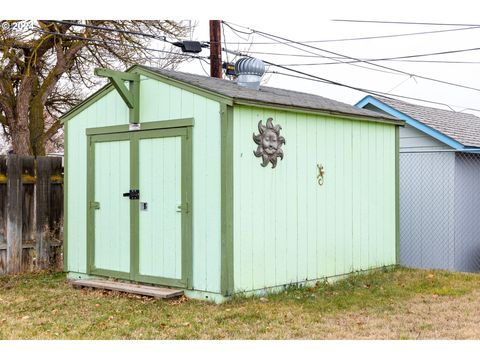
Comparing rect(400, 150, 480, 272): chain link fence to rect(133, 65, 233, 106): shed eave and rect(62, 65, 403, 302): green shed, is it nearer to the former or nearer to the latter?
rect(62, 65, 403, 302): green shed

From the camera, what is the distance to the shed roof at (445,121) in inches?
462

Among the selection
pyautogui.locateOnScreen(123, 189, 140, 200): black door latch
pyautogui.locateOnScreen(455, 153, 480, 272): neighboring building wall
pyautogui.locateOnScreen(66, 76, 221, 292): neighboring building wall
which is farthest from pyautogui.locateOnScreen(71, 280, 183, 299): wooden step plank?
pyautogui.locateOnScreen(455, 153, 480, 272): neighboring building wall

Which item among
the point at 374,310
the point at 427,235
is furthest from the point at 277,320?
the point at 427,235

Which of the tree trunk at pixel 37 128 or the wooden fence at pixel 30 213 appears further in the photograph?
the tree trunk at pixel 37 128

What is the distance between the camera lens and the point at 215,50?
12.6 metres

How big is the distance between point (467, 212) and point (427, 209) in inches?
28.2

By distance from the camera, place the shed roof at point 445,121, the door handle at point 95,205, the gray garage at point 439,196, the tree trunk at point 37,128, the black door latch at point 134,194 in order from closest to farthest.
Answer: the black door latch at point 134,194
the door handle at point 95,205
the gray garage at point 439,196
the shed roof at point 445,121
the tree trunk at point 37,128

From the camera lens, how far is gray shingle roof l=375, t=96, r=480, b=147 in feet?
38.6

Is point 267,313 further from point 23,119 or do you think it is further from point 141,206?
point 23,119

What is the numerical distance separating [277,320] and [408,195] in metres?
6.30

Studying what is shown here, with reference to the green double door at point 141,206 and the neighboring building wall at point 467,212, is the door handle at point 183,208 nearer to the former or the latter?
the green double door at point 141,206

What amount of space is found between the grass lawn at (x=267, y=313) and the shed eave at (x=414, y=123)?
3.17 metres

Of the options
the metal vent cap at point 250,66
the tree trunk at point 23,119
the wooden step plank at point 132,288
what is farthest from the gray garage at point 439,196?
the tree trunk at point 23,119

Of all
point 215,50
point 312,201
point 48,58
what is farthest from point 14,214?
point 48,58
